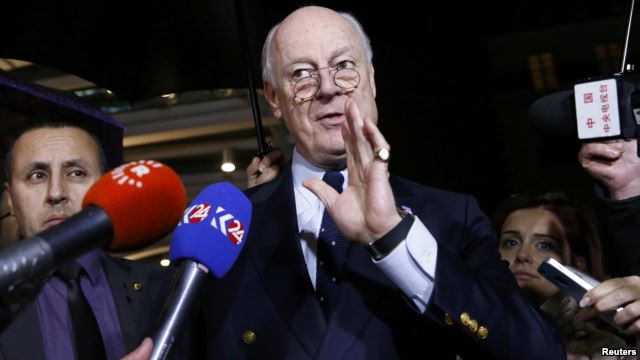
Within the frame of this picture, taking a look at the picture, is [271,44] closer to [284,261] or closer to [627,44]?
[284,261]

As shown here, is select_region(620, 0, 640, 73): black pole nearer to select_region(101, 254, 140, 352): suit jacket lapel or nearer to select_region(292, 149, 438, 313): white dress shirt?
select_region(292, 149, 438, 313): white dress shirt

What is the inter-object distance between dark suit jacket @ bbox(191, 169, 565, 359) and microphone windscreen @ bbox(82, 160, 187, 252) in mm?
420

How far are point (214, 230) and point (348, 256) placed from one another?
39 centimetres

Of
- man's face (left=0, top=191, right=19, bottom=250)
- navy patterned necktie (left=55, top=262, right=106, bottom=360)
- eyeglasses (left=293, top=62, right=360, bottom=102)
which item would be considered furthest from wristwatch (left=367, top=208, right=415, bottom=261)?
man's face (left=0, top=191, right=19, bottom=250)

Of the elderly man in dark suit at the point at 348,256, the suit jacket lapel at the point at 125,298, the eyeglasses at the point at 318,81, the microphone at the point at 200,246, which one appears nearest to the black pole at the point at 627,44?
the elderly man in dark suit at the point at 348,256

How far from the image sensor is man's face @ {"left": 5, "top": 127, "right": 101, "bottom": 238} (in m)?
1.83

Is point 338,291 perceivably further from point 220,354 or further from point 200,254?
point 200,254

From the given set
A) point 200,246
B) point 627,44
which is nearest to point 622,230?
point 627,44

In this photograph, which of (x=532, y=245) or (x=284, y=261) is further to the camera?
(x=532, y=245)

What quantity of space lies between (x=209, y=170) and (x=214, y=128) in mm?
383

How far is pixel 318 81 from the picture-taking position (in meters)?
1.78

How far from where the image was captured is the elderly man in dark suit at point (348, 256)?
1388 mm

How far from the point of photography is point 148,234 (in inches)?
45.9

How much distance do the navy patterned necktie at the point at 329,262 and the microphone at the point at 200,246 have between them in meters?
0.26
